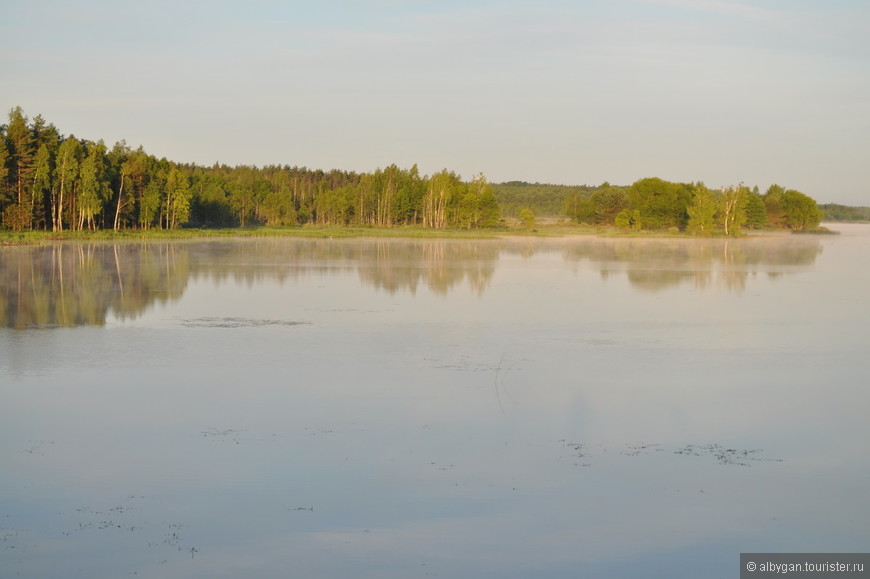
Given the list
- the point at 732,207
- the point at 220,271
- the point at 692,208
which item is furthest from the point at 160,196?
the point at 732,207

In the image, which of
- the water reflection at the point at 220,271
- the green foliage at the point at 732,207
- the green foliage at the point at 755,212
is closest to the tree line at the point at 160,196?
the water reflection at the point at 220,271

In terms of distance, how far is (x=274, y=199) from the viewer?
10412 centimetres

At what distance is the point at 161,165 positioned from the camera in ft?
239

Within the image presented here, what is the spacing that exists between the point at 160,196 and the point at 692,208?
51093mm

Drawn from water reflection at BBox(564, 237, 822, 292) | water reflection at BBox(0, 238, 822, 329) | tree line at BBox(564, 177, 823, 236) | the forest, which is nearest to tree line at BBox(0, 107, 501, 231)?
the forest

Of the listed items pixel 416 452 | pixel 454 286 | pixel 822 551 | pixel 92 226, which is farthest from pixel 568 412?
pixel 92 226

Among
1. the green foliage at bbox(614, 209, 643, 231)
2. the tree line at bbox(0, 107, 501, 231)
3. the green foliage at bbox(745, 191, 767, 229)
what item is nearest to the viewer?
the tree line at bbox(0, 107, 501, 231)

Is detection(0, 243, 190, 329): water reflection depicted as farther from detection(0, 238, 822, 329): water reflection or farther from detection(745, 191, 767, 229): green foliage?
detection(745, 191, 767, 229): green foliage

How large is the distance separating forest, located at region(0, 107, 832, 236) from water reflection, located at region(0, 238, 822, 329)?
27.8ft

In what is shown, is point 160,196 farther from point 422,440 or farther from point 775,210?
point 775,210

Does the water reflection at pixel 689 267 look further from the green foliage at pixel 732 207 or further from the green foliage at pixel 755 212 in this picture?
the green foliage at pixel 755 212

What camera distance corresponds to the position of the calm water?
252 inches

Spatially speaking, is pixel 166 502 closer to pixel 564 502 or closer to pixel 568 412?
pixel 564 502

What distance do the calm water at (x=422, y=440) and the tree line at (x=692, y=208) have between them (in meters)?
70.3
